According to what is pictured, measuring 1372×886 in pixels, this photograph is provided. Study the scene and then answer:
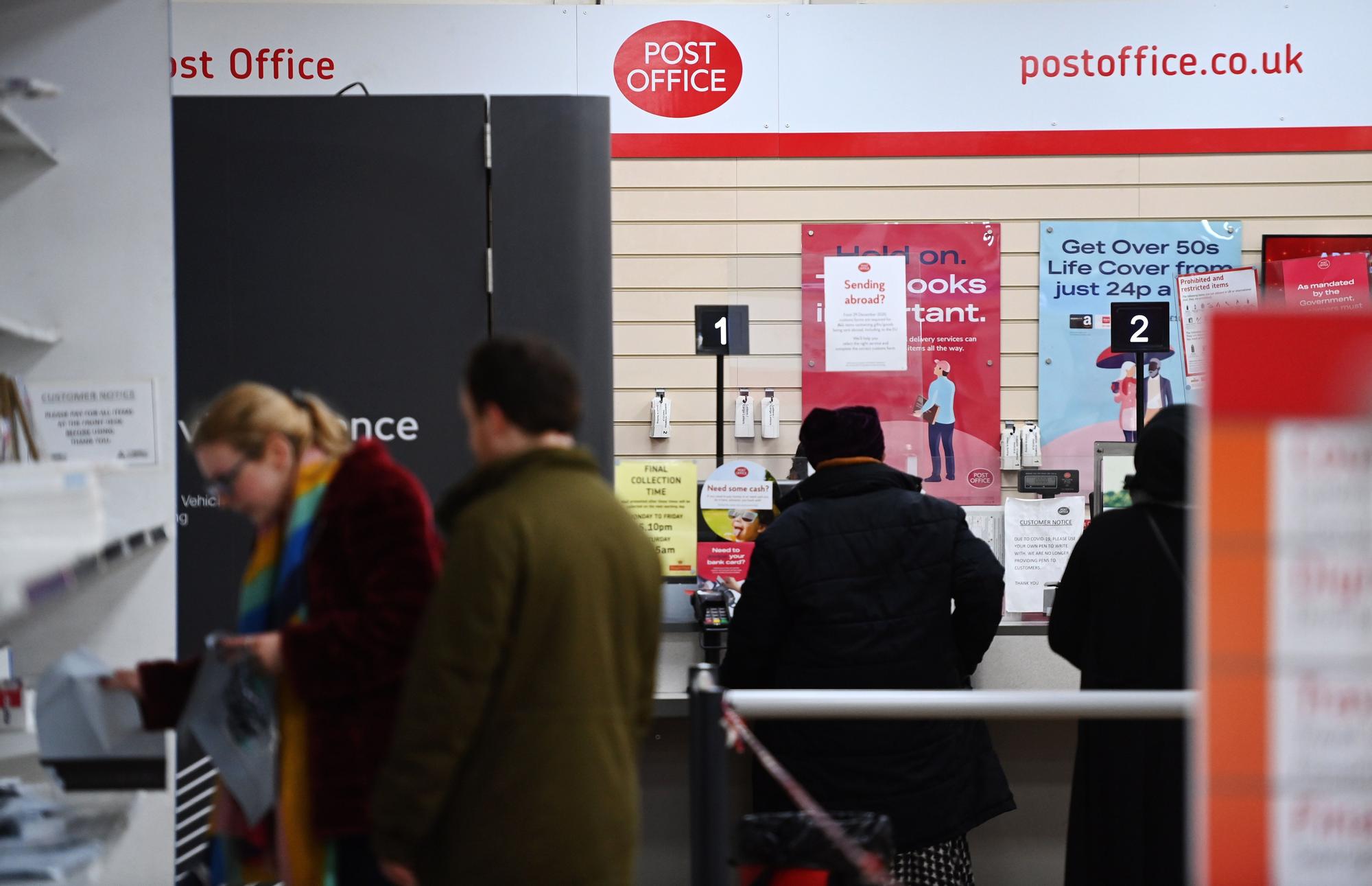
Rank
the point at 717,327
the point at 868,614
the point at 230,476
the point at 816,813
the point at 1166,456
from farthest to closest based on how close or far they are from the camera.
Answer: the point at 717,327
the point at 868,614
the point at 1166,456
the point at 230,476
the point at 816,813

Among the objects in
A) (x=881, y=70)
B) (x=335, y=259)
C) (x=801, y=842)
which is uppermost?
(x=881, y=70)

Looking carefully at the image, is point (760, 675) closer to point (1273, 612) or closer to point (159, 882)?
point (159, 882)

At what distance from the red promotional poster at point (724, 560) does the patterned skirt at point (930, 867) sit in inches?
57.0

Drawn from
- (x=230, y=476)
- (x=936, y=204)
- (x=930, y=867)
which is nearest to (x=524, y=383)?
(x=230, y=476)

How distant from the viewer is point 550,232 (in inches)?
115

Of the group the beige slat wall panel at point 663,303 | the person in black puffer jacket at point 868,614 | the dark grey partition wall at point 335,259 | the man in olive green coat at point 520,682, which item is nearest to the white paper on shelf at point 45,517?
the man in olive green coat at point 520,682

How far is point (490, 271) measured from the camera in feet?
9.65

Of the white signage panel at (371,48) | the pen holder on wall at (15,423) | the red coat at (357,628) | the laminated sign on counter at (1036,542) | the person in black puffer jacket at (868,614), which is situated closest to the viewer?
the red coat at (357,628)

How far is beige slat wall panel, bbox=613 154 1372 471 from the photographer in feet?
16.6

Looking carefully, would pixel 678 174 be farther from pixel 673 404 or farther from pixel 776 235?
pixel 673 404

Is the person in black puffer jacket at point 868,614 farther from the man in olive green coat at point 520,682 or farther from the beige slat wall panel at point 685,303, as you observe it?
the beige slat wall panel at point 685,303

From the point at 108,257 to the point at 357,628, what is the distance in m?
1.24

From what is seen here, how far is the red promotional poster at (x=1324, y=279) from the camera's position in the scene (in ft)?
16.6

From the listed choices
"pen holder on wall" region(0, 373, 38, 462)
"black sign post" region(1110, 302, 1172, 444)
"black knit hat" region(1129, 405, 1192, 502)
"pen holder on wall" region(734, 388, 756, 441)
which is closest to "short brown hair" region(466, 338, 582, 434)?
"pen holder on wall" region(0, 373, 38, 462)
